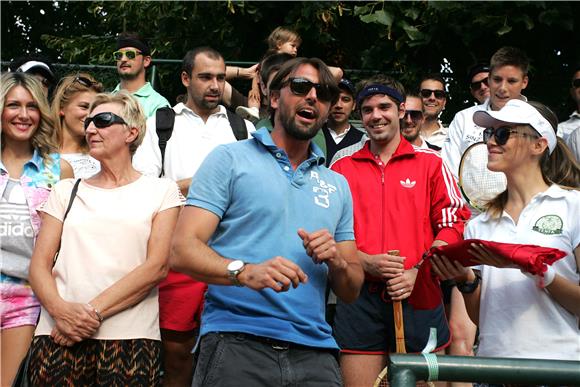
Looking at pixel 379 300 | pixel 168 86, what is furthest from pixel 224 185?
pixel 168 86

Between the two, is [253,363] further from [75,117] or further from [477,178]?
[75,117]

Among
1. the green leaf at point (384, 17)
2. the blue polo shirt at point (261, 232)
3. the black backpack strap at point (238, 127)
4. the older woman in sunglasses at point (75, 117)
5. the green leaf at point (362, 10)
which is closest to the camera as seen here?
the blue polo shirt at point (261, 232)

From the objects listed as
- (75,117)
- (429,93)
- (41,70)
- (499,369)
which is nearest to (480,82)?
(429,93)

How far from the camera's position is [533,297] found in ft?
14.7

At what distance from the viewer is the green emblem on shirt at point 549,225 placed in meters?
4.54

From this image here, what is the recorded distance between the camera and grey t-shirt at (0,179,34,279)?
571 centimetres

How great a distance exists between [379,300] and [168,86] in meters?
5.24

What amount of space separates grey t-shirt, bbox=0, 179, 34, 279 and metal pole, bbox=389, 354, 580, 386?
150 inches

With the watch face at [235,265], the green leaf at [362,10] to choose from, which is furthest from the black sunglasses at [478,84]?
the watch face at [235,265]

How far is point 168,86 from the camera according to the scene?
10.3 meters

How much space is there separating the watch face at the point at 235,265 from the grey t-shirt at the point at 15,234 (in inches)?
86.6

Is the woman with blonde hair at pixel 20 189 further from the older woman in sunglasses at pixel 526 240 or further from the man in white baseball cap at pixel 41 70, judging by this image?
the older woman in sunglasses at pixel 526 240

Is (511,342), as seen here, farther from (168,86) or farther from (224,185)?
(168,86)

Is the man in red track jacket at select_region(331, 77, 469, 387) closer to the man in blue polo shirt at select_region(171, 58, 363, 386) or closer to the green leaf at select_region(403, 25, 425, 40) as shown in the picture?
the man in blue polo shirt at select_region(171, 58, 363, 386)
